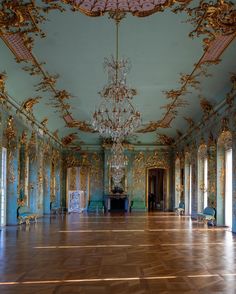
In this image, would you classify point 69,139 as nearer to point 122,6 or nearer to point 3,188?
point 3,188

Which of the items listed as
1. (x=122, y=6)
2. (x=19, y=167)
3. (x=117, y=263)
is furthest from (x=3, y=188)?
(x=122, y=6)

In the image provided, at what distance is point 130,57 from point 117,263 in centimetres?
527

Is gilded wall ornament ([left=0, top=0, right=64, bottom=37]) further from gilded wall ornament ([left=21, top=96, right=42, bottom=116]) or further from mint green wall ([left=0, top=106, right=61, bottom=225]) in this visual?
gilded wall ornament ([left=21, top=96, right=42, bottom=116])

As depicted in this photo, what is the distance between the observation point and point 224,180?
44.1 feet

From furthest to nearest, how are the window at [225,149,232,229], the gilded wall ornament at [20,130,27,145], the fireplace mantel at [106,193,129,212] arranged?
the fireplace mantel at [106,193,129,212]
the gilded wall ornament at [20,130,27,145]
the window at [225,149,232,229]

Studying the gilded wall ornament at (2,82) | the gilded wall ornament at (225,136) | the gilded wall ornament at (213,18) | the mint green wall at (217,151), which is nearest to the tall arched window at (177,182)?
the mint green wall at (217,151)

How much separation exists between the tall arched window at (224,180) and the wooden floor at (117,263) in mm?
2761

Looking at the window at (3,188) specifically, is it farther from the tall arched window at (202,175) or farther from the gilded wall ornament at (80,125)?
the tall arched window at (202,175)

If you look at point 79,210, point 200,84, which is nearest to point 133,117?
point 200,84

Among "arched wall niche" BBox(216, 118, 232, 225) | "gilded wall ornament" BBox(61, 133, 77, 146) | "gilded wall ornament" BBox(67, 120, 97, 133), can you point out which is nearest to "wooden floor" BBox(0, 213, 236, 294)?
"arched wall niche" BBox(216, 118, 232, 225)

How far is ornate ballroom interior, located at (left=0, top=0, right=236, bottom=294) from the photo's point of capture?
6.13 m

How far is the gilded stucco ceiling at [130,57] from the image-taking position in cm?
740

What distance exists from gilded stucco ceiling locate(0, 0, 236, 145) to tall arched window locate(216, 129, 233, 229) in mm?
1482

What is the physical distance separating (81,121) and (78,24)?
1139cm
